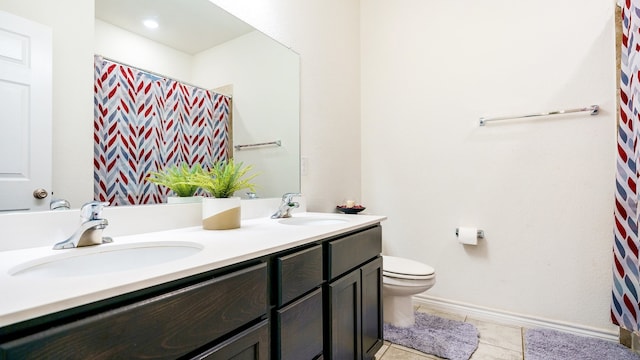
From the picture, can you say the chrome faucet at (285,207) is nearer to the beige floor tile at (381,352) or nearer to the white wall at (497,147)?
the beige floor tile at (381,352)

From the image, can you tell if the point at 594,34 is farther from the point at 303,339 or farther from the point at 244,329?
the point at 244,329

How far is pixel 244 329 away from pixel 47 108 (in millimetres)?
850

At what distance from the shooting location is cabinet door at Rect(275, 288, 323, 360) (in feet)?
2.87

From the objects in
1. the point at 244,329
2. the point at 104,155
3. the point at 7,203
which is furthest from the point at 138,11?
the point at 244,329

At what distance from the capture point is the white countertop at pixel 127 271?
0.45 metres

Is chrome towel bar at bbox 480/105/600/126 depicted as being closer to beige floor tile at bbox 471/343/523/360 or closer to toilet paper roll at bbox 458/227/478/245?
toilet paper roll at bbox 458/227/478/245

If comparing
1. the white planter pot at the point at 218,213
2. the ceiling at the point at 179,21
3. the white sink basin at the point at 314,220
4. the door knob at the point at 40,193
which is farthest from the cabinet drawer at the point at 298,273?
the ceiling at the point at 179,21

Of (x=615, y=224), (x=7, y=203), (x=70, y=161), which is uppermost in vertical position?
(x=70, y=161)

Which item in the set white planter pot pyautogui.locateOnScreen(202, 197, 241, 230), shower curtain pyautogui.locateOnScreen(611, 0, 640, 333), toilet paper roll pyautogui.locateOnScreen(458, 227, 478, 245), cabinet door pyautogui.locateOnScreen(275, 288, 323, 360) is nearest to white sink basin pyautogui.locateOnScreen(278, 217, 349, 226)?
white planter pot pyautogui.locateOnScreen(202, 197, 241, 230)

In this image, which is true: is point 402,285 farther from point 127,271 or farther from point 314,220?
point 127,271

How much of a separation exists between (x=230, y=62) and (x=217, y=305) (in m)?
1.18

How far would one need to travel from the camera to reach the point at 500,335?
6.02ft

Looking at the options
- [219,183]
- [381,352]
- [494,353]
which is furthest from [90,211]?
[494,353]

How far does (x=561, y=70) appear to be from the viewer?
1.86 metres
